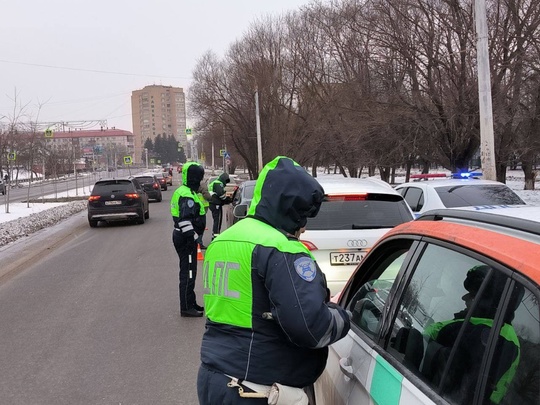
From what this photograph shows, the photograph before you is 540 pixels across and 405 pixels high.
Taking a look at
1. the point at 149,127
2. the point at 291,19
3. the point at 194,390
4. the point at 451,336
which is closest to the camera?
the point at 451,336

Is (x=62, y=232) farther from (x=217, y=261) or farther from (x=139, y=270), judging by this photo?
(x=217, y=261)

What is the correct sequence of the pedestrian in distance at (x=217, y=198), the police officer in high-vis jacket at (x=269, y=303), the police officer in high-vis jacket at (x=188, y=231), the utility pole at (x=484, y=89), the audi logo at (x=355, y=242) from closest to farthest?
the police officer in high-vis jacket at (x=269, y=303) < the audi logo at (x=355, y=242) < the police officer in high-vis jacket at (x=188, y=231) < the utility pole at (x=484, y=89) < the pedestrian in distance at (x=217, y=198)

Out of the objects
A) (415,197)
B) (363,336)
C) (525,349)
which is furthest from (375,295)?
(415,197)

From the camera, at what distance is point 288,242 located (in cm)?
206

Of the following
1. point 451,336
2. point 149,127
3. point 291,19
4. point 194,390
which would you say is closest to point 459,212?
point 451,336

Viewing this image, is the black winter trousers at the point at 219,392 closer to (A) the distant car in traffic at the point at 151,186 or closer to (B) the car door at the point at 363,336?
(B) the car door at the point at 363,336

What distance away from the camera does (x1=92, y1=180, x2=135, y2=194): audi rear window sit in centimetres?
1769

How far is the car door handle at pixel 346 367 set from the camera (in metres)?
2.19

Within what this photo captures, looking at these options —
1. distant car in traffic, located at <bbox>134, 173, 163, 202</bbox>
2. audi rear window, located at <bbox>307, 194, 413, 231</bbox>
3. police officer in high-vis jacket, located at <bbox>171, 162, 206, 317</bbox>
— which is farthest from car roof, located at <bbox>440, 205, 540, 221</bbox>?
distant car in traffic, located at <bbox>134, 173, 163, 202</bbox>

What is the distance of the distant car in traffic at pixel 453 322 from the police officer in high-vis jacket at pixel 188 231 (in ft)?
13.2

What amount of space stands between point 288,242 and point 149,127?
371 feet

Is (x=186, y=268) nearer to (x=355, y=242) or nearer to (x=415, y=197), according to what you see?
(x=355, y=242)

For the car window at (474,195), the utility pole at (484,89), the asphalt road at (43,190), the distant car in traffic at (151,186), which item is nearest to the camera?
the car window at (474,195)

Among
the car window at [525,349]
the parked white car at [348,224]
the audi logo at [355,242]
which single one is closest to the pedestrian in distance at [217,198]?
the parked white car at [348,224]
